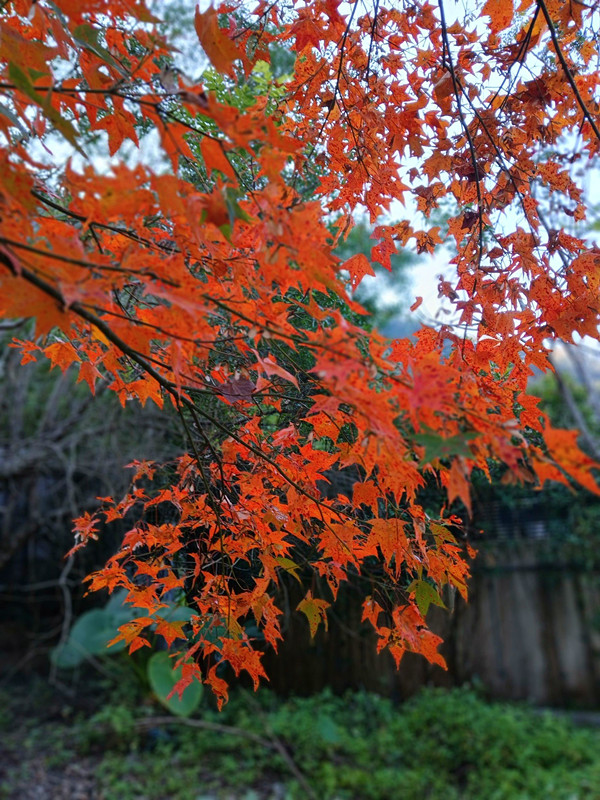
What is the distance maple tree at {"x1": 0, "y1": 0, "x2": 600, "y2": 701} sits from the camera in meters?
0.76

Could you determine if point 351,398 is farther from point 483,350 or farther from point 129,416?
point 129,416

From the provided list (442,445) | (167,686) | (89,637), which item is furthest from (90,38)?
(89,637)

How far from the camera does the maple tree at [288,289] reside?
765 millimetres

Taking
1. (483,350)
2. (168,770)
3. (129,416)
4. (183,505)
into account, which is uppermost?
(129,416)

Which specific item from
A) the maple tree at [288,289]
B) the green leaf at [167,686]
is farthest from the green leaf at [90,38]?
the green leaf at [167,686]

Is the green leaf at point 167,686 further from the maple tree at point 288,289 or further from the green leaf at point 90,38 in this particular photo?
the green leaf at point 90,38

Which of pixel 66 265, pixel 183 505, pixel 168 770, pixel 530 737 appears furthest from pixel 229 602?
pixel 530 737

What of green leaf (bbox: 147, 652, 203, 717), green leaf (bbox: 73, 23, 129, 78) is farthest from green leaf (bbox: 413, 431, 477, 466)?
green leaf (bbox: 147, 652, 203, 717)

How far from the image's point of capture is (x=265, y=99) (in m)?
1.58

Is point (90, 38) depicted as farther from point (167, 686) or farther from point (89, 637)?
point (89, 637)

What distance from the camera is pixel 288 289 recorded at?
1.36 metres

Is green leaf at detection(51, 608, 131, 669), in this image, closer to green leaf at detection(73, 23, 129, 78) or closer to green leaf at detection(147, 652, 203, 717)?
green leaf at detection(147, 652, 203, 717)

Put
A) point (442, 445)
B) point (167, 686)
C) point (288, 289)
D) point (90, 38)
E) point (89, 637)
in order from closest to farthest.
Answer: point (442, 445), point (90, 38), point (288, 289), point (167, 686), point (89, 637)

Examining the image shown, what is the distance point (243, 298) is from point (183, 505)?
1.53 ft
